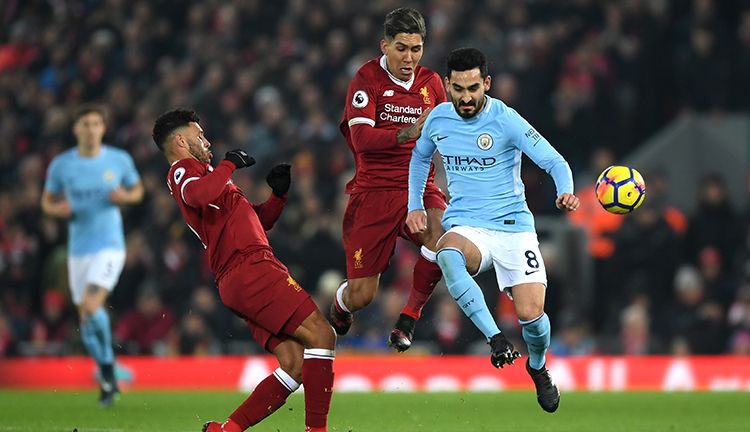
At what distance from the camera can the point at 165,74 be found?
68.2 ft

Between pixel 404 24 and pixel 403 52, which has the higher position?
pixel 404 24

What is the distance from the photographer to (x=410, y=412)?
12.3 metres

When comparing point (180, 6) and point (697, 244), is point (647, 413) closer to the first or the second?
point (697, 244)

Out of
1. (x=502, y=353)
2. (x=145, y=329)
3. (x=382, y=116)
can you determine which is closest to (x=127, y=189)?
(x=145, y=329)

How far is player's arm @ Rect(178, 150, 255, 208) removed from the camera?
845cm

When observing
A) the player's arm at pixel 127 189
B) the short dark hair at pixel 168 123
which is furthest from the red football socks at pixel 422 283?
the player's arm at pixel 127 189

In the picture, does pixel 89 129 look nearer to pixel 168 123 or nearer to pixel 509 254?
pixel 168 123

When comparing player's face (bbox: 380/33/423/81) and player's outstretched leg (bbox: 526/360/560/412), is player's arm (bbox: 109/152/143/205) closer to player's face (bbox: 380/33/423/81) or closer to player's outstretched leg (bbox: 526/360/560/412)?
player's face (bbox: 380/33/423/81)

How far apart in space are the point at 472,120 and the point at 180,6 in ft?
44.4

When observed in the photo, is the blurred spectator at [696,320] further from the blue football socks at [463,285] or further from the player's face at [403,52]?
the blue football socks at [463,285]

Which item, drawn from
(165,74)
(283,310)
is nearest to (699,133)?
(165,74)

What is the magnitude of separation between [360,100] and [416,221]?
1.05 metres

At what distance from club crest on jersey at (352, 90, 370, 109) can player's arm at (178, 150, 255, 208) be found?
1.62 metres

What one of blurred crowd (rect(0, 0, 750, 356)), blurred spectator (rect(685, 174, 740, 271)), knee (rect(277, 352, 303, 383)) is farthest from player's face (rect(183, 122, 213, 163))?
blurred spectator (rect(685, 174, 740, 271))
